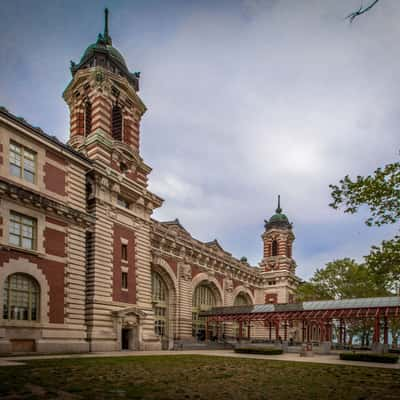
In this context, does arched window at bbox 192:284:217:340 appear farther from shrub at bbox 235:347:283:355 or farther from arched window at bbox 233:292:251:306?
shrub at bbox 235:347:283:355

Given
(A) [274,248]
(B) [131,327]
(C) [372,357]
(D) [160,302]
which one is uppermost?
(A) [274,248]

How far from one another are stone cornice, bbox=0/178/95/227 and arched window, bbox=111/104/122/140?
35.9 ft

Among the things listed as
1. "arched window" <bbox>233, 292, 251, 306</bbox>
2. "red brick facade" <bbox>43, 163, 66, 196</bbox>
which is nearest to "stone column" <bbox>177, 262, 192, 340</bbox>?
"arched window" <bbox>233, 292, 251, 306</bbox>

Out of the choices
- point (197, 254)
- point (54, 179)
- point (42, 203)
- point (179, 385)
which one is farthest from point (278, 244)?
point (179, 385)

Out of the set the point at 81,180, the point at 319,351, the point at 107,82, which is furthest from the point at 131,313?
the point at 107,82

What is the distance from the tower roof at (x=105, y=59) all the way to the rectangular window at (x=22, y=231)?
18883mm

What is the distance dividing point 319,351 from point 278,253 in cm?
3858

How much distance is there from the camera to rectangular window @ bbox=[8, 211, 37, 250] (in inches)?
973

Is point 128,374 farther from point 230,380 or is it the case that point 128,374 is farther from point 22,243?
point 22,243

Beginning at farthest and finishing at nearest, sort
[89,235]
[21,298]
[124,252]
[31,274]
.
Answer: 1. [124,252]
2. [89,235]
3. [31,274]
4. [21,298]

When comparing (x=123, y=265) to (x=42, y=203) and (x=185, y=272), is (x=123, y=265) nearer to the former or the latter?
(x=42, y=203)

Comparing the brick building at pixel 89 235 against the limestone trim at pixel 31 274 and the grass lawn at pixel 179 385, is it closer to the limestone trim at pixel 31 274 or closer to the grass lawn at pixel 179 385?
the limestone trim at pixel 31 274

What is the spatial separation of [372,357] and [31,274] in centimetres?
2299

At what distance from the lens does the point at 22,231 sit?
83.3ft
